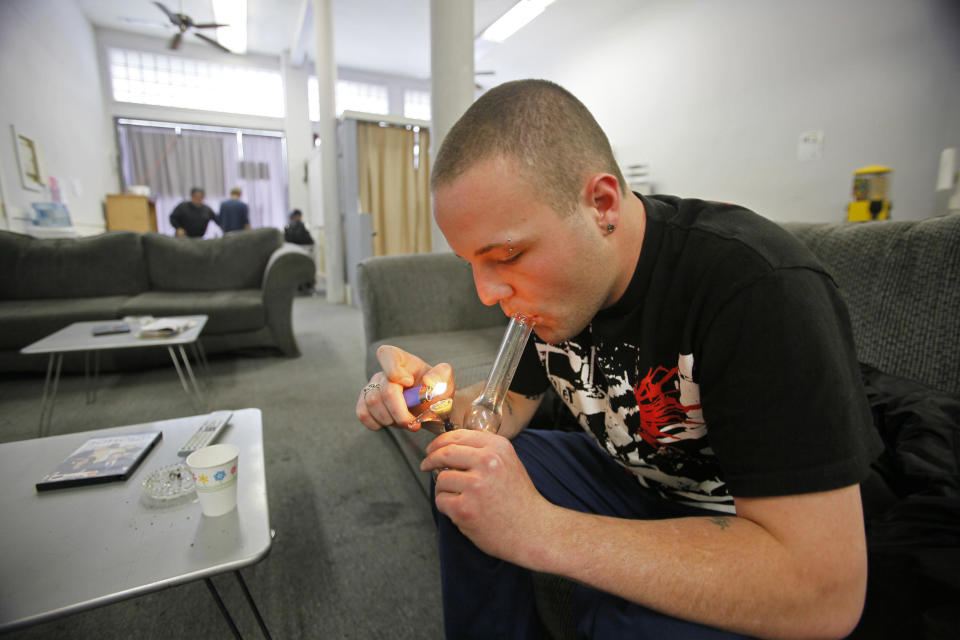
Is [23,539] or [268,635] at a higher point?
[23,539]

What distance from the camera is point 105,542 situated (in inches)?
34.3

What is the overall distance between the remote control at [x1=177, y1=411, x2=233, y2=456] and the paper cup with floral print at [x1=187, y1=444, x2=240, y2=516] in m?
0.31

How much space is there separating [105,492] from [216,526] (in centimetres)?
35

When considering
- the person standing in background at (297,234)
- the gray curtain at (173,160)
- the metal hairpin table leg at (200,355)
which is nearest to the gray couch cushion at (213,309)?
the metal hairpin table leg at (200,355)

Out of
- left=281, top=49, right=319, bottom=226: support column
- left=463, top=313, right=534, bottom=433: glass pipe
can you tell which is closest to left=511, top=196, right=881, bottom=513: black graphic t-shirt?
left=463, top=313, right=534, bottom=433: glass pipe

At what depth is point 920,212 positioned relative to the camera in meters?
3.14

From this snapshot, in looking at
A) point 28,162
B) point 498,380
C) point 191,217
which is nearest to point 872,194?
point 498,380

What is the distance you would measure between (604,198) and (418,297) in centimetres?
152

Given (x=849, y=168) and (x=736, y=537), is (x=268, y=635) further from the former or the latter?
(x=849, y=168)

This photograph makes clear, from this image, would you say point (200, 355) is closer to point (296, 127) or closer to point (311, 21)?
point (311, 21)

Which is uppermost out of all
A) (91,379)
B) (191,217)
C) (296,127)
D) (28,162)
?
(296,127)

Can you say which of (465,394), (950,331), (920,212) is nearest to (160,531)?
(465,394)

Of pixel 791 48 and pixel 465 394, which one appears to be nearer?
pixel 465 394

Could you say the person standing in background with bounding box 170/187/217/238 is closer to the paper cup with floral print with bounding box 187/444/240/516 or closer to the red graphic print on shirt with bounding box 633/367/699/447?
the paper cup with floral print with bounding box 187/444/240/516
